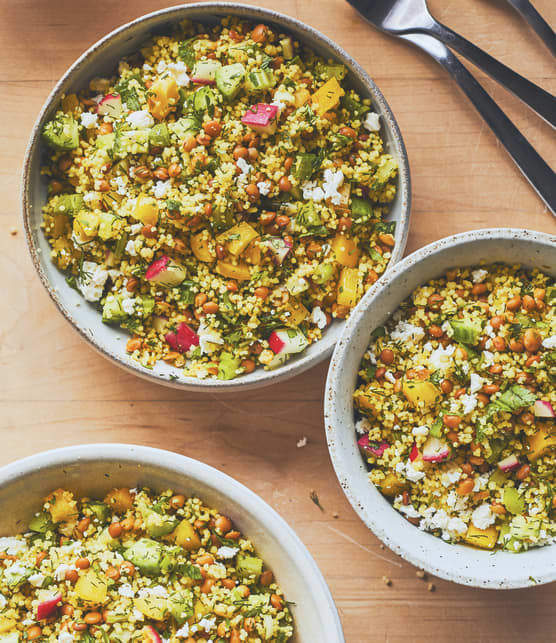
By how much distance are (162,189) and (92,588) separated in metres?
0.95

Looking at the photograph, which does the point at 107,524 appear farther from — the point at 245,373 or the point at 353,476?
the point at 353,476

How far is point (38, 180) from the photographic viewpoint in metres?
1.63

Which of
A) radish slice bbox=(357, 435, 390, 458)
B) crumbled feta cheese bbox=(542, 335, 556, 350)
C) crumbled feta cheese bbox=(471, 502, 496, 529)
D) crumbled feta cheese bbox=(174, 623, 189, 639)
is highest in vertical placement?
crumbled feta cheese bbox=(542, 335, 556, 350)

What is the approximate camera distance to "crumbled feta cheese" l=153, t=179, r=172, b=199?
1.59 m

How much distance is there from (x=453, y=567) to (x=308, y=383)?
59cm

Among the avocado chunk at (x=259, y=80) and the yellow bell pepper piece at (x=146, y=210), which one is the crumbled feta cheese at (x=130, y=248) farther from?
the avocado chunk at (x=259, y=80)

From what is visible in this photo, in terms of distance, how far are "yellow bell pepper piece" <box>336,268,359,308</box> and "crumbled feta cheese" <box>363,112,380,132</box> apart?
355mm

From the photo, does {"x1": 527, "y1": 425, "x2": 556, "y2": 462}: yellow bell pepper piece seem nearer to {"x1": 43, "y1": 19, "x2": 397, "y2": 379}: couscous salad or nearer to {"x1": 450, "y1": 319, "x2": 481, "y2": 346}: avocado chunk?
{"x1": 450, "y1": 319, "x2": 481, "y2": 346}: avocado chunk

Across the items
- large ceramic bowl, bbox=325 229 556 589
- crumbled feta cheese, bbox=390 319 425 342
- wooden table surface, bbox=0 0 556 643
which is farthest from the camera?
wooden table surface, bbox=0 0 556 643

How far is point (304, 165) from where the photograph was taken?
1.59 metres

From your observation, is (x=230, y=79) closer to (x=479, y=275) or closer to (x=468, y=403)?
(x=479, y=275)

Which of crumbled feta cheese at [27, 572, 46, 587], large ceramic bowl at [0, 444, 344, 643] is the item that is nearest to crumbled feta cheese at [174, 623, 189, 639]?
large ceramic bowl at [0, 444, 344, 643]

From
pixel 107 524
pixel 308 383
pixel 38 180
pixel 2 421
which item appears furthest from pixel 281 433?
pixel 38 180

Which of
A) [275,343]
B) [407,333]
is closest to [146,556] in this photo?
[275,343]
